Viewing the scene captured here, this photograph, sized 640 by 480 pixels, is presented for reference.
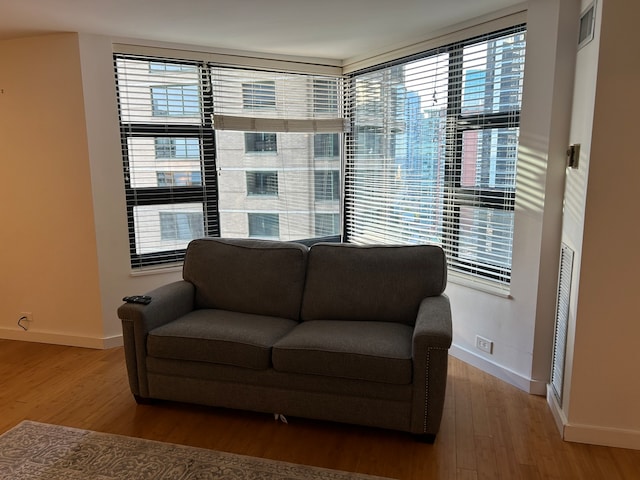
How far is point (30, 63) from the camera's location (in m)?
3.33

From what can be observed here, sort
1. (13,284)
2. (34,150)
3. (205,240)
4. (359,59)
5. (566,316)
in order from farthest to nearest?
1. (359,59)
2. (13,284)
3. (34,150)
4. (205,240)
5. (566,316)

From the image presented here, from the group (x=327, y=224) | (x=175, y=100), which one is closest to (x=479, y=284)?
(x=327, y=224)

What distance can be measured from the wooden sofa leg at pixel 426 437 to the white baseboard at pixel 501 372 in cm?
86

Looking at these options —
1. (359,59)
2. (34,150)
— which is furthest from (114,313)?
(359,59)

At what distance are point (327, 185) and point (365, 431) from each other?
2506mm

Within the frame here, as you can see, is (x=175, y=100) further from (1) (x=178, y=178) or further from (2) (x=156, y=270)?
(2) (x=156, y=270)

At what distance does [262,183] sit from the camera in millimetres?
4164

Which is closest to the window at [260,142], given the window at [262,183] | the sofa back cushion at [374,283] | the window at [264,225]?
the window at [262,183]

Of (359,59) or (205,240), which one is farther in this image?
(359,59)

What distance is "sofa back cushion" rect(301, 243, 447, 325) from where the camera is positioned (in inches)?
111

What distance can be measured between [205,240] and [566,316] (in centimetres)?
227

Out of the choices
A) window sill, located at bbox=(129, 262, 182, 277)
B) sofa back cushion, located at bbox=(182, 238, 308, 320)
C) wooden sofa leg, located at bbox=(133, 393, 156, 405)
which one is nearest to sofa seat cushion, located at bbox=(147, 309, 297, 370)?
sofa back cushion, located at bbox=(182, 238, 308, 320)

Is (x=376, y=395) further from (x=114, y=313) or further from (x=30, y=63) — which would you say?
(x=30, y=63)

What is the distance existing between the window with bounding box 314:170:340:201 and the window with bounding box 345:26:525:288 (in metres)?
0.22
